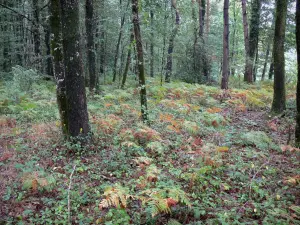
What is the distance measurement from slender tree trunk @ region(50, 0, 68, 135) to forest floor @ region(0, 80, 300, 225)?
0.83m

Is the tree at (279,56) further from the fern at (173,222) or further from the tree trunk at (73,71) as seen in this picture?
the fern at (173,222)

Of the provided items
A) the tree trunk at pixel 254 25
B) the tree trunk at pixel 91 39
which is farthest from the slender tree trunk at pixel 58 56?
the tree trunk at pixel 254 25

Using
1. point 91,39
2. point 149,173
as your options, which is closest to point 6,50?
point 91,39

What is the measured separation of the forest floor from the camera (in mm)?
3945

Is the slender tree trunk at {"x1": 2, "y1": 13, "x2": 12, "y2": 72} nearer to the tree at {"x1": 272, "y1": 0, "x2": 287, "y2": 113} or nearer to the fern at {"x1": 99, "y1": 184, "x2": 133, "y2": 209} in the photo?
the tree at {"x1": 272, "y1": 0, "x2": 287, "y2": 113}

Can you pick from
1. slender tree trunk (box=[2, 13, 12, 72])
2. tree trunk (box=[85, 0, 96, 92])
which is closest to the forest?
tree trunk (box=[85, 0, 96, 92])

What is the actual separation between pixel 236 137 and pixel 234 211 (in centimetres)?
403

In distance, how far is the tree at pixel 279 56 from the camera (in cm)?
948

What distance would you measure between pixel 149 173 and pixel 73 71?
306 cm

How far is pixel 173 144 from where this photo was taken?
6.90 m

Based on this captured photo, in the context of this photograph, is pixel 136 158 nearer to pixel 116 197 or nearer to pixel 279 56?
pixel 116 197

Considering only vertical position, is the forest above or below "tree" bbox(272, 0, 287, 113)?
below

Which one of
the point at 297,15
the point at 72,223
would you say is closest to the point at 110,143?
the point at 72,223

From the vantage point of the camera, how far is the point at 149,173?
5031 millimetres
